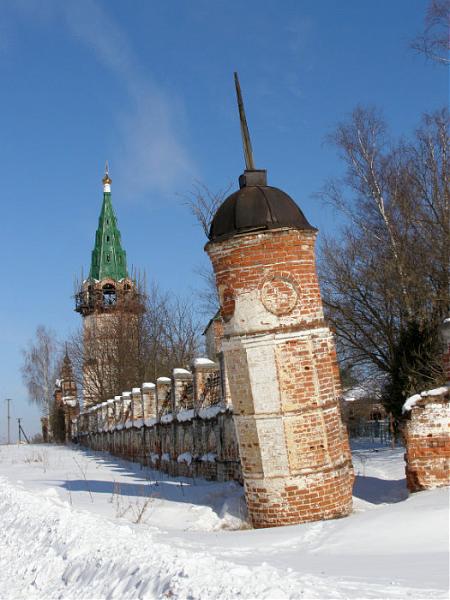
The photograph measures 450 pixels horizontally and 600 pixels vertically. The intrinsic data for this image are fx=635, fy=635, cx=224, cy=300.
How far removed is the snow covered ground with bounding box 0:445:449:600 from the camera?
384 centimetres

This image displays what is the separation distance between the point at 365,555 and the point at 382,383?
653 inches

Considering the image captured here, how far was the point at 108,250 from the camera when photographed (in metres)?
51.4

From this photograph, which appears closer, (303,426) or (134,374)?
(303,426)

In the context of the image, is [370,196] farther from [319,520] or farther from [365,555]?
[365,555]

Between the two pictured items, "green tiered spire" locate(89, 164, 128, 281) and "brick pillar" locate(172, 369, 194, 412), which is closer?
"brick pillar" locate(172, 369, 194, 412)

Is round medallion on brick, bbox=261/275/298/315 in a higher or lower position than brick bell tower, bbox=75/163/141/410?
lower

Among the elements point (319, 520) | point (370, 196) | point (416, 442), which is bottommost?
point (319, 520)

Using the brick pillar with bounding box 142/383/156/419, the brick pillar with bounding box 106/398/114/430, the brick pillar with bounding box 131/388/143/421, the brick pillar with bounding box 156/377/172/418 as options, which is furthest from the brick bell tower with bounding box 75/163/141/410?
the brick pillar with bounding box 156/377/172/418

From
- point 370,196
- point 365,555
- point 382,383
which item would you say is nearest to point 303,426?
point 365,555

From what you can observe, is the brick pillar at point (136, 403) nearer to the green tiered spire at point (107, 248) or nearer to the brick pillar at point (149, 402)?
the brick pillar at point (149, 402)

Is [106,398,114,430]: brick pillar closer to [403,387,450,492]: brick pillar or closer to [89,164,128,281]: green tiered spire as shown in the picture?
[403,387,450,492]: brick pillar

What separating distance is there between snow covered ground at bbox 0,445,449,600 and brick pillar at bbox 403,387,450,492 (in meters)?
0.50

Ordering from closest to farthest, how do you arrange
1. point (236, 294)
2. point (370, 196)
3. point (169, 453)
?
point (236, 294), point (169, 453), point (370, 196)

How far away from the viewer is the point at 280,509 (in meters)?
7.34
